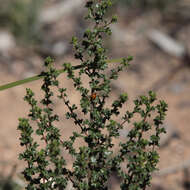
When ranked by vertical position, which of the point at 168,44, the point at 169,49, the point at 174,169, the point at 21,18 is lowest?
the point at 174,169

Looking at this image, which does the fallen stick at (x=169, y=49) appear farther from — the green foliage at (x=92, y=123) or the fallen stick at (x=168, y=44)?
the green foliage at (x=92, y=123)

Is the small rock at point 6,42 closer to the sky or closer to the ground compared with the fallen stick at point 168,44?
closer to the ground

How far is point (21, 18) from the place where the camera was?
7047mm

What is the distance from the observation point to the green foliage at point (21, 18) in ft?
23.0

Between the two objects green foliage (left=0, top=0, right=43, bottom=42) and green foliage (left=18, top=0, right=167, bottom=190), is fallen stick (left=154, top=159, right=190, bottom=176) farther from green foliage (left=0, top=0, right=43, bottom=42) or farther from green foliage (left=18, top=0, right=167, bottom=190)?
green foliage (left=0, top=0, right=43, bottom=42)

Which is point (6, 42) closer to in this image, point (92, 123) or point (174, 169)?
point (174, 169)

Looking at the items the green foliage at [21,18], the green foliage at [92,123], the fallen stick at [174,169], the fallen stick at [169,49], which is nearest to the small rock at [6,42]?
the green foliage at [21,18]

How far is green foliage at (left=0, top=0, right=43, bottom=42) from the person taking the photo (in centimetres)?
702

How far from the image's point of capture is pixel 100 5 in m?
2.09

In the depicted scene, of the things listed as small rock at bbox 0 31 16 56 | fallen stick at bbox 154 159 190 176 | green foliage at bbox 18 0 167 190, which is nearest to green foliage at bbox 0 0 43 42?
small rock at bbox 0 31 16 56

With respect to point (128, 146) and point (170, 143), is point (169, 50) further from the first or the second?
point (128, 146)

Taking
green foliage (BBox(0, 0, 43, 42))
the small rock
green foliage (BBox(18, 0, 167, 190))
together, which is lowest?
green foliage (BBox(18, 0, 167, 190))

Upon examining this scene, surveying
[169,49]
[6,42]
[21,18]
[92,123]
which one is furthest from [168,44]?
[92,123]

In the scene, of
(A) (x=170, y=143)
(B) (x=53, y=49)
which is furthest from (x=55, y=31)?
(A) (x=170, y=143)
